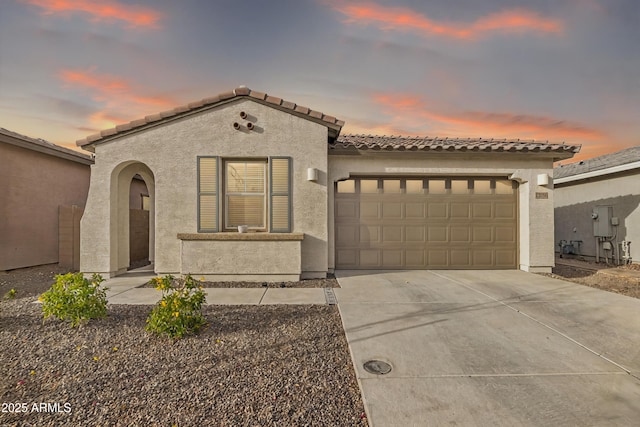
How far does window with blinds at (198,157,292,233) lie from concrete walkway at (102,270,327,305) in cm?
155

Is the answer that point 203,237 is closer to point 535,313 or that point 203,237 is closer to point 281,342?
point 281,342

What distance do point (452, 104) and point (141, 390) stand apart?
1084 cm

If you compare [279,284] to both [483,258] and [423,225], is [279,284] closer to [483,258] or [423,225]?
[423,225]

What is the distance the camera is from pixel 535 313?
4129 millimetres

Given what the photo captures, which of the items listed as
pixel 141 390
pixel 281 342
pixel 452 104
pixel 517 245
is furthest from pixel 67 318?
pixel 452 104

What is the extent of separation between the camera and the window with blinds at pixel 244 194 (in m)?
6.32

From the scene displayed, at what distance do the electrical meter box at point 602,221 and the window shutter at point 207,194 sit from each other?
39.2ft

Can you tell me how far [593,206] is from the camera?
9609mm

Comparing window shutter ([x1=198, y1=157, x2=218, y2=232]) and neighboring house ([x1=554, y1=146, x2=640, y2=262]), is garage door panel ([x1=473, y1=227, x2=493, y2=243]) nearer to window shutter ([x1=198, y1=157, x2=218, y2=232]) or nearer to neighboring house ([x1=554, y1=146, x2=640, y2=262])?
neighboring house ([x1=554, y1=146, x2=640, y2=262])

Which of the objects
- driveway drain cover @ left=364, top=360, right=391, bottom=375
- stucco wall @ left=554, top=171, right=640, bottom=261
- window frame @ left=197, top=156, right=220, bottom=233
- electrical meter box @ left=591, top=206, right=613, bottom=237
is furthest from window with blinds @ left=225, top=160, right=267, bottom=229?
stucco wall @ left=554, top=171, right=640, bottom=261

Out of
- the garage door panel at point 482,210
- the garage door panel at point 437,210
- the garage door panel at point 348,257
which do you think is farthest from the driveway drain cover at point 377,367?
the garage door panel at point 482,210

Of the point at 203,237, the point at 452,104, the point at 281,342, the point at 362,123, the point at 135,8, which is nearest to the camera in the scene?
the point at 281,342

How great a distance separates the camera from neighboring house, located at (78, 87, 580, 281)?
20.6 feet

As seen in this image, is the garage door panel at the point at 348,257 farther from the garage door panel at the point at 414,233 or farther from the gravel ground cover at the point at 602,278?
the gravel ground cover at the point at 602,278
